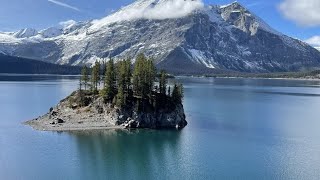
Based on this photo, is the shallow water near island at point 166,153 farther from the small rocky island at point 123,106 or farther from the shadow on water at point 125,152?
the small rocky island at point 123,106

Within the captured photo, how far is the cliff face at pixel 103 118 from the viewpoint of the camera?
446 feet

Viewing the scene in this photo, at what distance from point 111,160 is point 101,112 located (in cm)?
4090

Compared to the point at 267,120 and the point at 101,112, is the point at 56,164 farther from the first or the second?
the point at 267,120

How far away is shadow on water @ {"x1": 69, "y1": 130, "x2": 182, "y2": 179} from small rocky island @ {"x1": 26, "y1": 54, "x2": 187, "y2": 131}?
19.1 ft

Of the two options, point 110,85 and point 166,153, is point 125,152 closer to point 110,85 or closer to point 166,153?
point 166,153

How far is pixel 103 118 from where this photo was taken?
14025 cm

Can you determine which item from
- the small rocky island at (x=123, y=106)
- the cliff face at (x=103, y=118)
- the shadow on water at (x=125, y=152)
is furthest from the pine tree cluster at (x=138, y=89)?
the shadow on water at (x=125, y=152)

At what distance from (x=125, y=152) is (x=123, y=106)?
1104 inches

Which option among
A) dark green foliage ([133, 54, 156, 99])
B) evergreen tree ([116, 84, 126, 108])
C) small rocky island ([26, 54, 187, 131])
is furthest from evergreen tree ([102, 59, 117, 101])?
dark green foliage ([133, 54, 156, 99])

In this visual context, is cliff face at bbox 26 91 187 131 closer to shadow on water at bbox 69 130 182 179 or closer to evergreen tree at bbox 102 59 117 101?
evergreen tree at bbox 102 59 117 101

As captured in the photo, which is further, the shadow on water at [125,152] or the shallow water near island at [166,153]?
the shadow on water at [125,152]

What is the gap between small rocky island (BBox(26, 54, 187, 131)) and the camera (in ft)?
451

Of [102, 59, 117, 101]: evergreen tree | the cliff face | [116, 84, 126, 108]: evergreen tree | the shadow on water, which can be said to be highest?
[102, 59, 117, 101]: evergreen tree

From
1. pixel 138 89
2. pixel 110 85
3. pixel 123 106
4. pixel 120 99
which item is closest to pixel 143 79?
pixel 138 89
